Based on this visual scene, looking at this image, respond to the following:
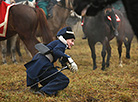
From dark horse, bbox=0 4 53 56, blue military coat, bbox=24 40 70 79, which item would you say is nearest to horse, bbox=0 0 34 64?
dark horse, bbox=0 4 53 56

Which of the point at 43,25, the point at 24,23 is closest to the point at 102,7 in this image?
the point at 24,23

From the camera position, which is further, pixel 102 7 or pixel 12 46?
pixel 12 46

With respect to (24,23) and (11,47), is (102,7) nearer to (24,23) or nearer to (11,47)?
(24,23)

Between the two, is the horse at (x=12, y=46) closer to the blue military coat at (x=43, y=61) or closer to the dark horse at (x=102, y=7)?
the blue military coat at (x=43, y=61)

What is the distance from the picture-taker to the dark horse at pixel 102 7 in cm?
186

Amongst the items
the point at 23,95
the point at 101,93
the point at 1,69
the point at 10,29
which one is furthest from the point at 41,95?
the point at 1,69

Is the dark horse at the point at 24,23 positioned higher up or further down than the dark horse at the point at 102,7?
further down

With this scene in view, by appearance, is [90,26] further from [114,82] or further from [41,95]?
[41,95]

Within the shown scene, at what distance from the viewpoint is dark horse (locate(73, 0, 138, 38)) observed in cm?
186

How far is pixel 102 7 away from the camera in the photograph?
2074 mm

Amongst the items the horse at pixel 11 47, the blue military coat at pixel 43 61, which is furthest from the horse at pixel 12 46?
the blue military coat at pixel 43 61

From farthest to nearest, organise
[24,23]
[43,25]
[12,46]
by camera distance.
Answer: [12,46], [43,25], [24,23]

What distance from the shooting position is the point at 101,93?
14.0ft

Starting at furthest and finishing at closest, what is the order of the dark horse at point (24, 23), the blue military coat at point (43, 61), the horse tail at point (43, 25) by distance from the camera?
the horse tail at point (43, 25), the dark horse at point (24, 23), the blue military coat at point (43, 61)
